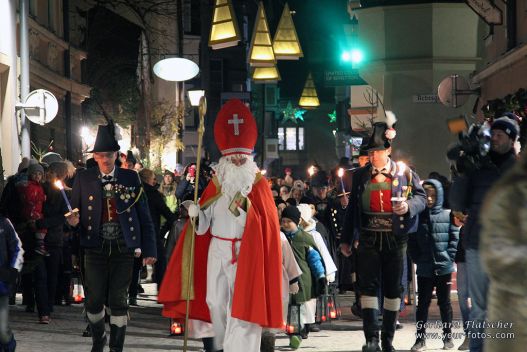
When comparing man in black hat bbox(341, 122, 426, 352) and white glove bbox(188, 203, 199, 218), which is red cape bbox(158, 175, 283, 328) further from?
man in black hat bbox(341, 122, 426, 352)

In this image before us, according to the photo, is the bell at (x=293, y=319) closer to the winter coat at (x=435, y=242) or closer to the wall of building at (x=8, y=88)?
the winter coat at (x=435, y=242)

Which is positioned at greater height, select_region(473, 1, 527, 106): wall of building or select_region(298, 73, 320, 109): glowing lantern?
select_region(298, 73, 320, 109): glowing lantern

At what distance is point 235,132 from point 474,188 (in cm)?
204

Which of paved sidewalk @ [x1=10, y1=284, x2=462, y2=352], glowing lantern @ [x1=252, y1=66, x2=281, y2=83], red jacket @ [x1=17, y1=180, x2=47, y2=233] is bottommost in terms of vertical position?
paved sidewalk @ [x1=10, y1=284, x2=462, y2=352]

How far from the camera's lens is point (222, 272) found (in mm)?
9875

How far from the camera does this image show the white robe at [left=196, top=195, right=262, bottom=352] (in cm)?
975

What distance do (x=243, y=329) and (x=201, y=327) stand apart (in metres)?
0.53

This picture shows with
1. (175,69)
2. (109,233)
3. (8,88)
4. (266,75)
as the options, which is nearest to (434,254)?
(109,233)

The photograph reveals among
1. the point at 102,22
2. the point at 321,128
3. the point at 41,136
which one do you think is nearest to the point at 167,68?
the point at 41,136

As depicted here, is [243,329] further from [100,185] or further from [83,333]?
[83,333]

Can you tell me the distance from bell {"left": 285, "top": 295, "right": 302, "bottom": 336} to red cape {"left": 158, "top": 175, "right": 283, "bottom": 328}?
2913 mm

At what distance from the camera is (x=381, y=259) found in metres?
11.6

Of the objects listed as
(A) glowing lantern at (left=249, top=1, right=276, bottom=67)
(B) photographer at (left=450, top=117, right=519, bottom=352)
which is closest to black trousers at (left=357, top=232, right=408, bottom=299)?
(B) photographer at (left=450, top=117, right=519, bottom=352)

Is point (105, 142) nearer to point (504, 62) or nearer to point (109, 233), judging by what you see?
point (109, 233)
